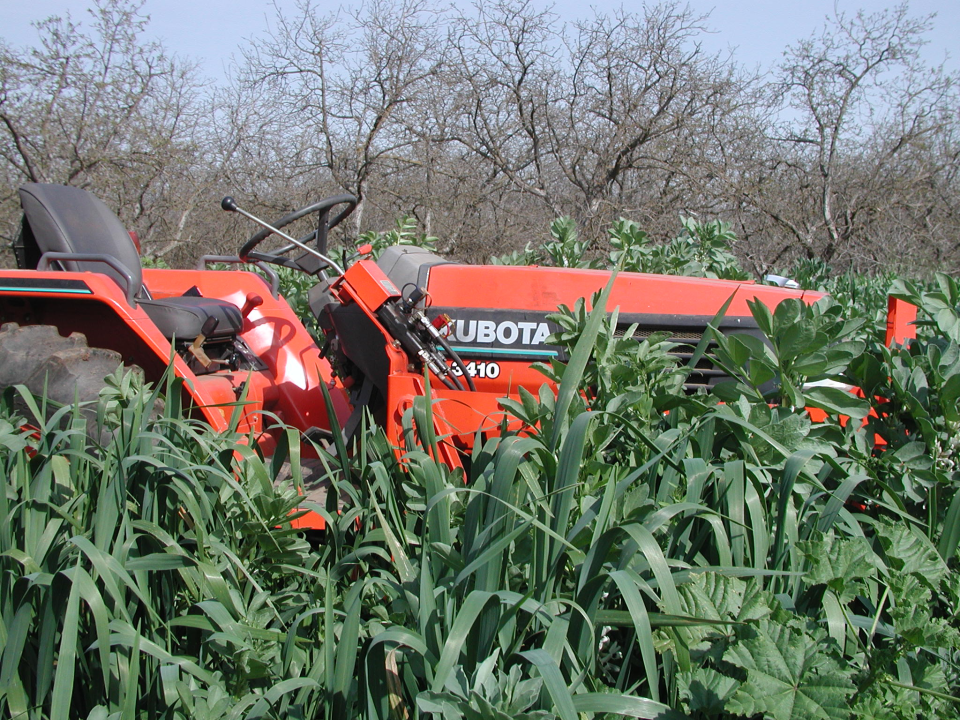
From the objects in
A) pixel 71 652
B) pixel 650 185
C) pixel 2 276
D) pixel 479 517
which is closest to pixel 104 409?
pixel 71 652

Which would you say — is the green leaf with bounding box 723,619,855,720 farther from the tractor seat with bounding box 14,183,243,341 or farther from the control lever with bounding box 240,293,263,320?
the control lever with bounding box 240,293,263,320

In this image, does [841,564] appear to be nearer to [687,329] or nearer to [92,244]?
[687,329]

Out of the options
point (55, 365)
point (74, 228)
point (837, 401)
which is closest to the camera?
point (837, 401)

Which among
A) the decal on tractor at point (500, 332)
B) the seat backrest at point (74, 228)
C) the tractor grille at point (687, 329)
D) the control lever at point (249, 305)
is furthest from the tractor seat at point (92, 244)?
the tractor grille at point (687, 329)

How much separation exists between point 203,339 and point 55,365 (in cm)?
58

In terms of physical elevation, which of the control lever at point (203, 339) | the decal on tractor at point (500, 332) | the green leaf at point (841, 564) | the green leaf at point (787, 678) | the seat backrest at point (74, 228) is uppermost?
the seat backrest at point (74, 228)

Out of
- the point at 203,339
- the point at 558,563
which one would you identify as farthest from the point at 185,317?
the point at 558,563

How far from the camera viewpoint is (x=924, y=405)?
1.63 metres

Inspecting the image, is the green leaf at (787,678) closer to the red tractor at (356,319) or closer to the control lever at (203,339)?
the red tractor at (356,319)

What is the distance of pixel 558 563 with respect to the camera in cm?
129

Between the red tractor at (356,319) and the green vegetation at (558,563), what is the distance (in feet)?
2.11

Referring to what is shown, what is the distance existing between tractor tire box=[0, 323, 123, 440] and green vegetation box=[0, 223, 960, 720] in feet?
2.31

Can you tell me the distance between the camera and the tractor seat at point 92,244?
114 inches

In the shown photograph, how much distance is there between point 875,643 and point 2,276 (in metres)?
2.80
